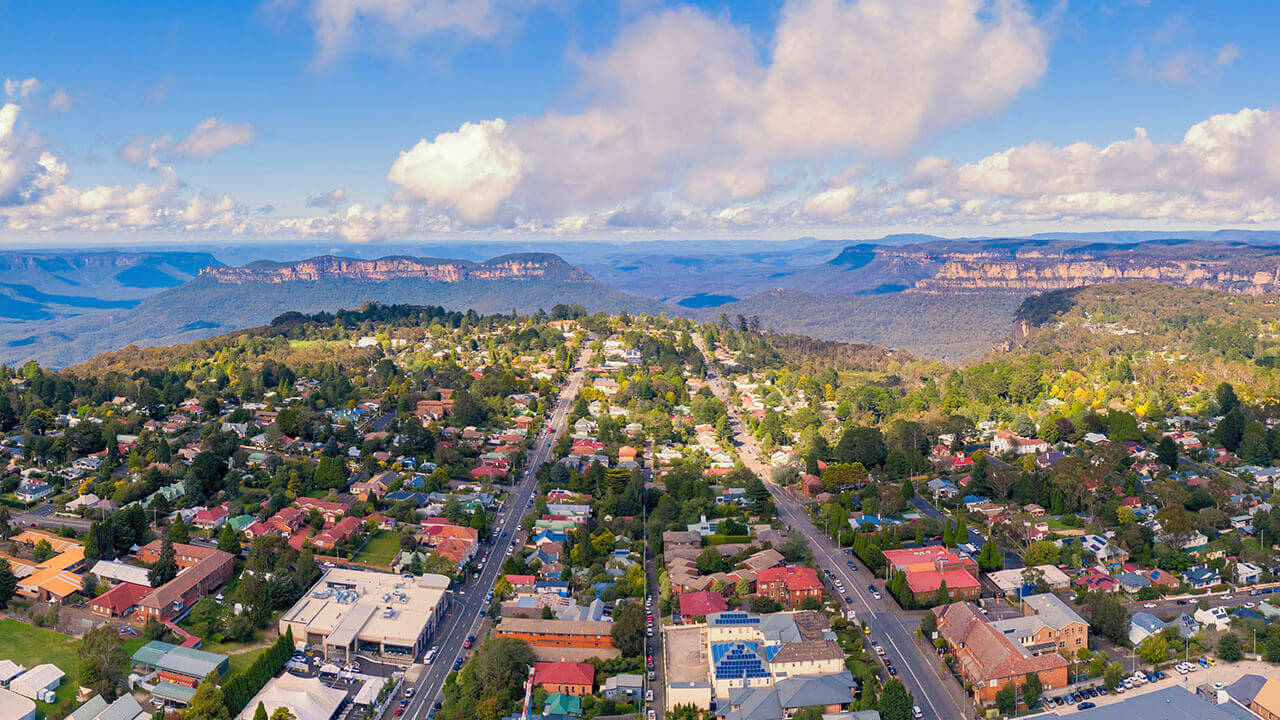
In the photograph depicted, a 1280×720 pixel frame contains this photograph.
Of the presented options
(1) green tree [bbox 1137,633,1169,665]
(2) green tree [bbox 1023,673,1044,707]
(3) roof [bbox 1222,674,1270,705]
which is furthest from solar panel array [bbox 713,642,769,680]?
(3) roof [bbox 1222,674,1270,705]

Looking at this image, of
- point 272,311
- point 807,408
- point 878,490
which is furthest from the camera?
point 272,311

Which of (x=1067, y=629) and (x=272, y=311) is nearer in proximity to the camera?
(x=1067, y=629)

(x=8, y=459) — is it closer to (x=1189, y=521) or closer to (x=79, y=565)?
(x=79, y=565)

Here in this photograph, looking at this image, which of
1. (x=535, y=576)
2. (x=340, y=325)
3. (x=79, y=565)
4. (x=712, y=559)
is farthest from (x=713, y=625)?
(x=340, y=325)

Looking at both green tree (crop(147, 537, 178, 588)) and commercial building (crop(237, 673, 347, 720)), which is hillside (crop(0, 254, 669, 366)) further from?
commercial building (crop(237, 673, 347, 720))

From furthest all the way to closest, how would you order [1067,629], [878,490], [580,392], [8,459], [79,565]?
1. [580,392]
2. [8,459]
3. [878,490]
4. [79,565]
5. [1067,629]

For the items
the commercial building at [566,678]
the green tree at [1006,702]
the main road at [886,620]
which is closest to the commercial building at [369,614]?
the commercial building at [566,678]

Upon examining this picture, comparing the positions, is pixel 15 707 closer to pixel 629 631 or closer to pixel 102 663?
pixel 102 663
